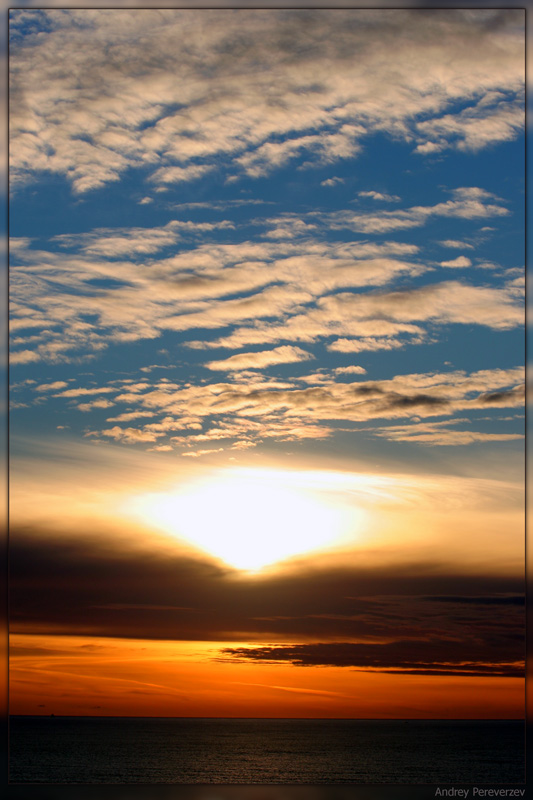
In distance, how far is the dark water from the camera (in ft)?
225

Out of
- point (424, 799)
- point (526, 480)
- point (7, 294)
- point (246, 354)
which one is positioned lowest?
point (424, 799)

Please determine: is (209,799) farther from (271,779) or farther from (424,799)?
(271,779)

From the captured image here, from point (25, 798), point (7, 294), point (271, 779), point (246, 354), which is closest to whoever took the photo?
point (25, 798)

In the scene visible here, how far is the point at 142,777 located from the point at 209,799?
6684 centimetres

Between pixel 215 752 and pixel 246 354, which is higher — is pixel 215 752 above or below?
below

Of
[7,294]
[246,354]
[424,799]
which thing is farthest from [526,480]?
[246,354]

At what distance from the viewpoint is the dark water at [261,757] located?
2697 inches

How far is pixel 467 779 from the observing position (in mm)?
73375

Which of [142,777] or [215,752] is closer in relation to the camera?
[142,777]

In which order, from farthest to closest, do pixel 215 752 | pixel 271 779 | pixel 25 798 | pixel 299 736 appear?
pixel 299 736, pixel 215 752, pixel 271 779, pixel 25 798

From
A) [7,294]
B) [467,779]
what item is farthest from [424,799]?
[467,779]

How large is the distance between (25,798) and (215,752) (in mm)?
97006

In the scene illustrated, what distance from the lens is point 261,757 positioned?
85.5 meters

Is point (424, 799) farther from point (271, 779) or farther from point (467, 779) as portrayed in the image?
point (467, 779)
